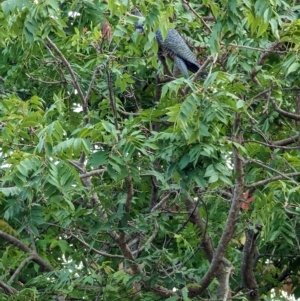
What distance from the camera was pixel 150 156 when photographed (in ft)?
16.6

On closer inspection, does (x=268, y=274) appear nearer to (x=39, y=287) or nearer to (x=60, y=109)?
(x=39, y=287)

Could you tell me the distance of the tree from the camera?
14.4 ft

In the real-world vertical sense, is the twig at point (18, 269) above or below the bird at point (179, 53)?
below

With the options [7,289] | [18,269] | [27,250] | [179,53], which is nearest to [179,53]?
[179,53]

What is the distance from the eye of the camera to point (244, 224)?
583 centimetres

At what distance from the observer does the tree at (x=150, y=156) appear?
4.40 m

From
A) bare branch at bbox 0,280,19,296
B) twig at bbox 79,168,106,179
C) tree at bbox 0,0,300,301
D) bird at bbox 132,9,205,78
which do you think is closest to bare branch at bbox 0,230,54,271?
tree at bbox 0,0,300,301

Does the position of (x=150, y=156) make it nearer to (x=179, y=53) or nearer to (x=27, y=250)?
(x=27, y=250)

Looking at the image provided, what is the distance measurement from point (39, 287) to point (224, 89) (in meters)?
2.38

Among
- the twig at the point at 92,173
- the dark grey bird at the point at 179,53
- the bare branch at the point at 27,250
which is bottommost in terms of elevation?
the bare branch at the point at 27,250

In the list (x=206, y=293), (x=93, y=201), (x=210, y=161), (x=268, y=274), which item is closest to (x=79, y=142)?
(x=210, y=161)

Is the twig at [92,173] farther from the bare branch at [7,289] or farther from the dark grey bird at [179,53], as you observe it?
the dark grey bird at [179,53]

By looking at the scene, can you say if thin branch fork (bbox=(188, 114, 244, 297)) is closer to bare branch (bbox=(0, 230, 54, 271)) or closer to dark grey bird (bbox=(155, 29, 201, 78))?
bare branch (bbox=(0, 230, 54, 271))

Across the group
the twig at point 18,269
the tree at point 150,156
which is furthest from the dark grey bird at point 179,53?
the twig at point 18,269
